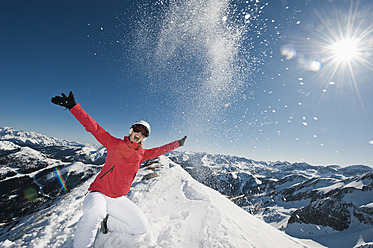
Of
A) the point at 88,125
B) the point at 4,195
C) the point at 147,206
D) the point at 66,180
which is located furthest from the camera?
the point at 66,180

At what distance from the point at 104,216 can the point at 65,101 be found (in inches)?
132

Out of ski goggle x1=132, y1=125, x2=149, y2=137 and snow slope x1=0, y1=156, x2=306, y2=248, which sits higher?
ski goggle x1=132, y1=125, x2=149, y2=137

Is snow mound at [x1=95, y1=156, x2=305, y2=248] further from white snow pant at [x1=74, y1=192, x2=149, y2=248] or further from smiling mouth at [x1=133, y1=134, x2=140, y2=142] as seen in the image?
smiling mouth at [x1=133, y1=134, x2=140, y2=142]

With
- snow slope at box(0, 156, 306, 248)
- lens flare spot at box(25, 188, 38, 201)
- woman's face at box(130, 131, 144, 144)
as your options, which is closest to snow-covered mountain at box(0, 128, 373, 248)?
snow slope at box(0, 156, 306, 248)

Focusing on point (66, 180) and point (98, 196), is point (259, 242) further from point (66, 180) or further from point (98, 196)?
point (66, 180)

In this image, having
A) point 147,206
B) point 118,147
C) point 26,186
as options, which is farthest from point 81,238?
point 26,186

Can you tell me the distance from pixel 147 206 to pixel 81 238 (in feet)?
11.3

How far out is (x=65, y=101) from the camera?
4.30m

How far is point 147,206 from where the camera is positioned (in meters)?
6.73

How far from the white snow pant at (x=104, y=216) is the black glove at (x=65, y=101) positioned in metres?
2.53

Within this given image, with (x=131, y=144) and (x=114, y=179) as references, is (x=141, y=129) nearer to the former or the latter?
(x=131, y=144)

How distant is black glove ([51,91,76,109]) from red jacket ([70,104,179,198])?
14 centimetres

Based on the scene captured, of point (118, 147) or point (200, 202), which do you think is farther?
point (200, 202)

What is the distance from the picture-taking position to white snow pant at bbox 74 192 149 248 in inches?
139
